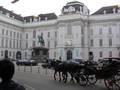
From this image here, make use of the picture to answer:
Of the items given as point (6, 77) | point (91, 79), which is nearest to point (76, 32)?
point (91, 79)

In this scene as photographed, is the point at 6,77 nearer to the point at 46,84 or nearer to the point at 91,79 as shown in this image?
the point at 46,84

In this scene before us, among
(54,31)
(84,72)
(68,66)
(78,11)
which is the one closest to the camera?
(84,72)

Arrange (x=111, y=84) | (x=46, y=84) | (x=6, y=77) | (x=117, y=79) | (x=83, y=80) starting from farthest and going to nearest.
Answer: (x=83, y=80)
(x=46, y=84)
(x=111, y=84)
(x=117, y=79)
(x=6, y=77)

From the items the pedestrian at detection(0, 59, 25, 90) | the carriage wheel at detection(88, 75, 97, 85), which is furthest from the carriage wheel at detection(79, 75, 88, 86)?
the pedestrian at detection(0, 59, 25, 90)

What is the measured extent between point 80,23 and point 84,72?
178 ft

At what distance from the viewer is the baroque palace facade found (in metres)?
66.5

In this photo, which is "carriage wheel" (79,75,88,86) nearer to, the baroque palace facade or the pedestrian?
the pedestrian

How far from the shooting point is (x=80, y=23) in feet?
222

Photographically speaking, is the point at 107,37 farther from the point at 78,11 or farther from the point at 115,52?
the point at 78,11

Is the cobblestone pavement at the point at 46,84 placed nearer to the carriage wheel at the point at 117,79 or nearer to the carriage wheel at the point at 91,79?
the carriage wheel at the point at 91,79

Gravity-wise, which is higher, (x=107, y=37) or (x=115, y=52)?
(x=107, y=37)

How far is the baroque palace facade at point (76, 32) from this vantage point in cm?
6650

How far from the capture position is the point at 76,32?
225 feet

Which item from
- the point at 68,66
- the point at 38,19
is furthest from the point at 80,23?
the point at 68,66
